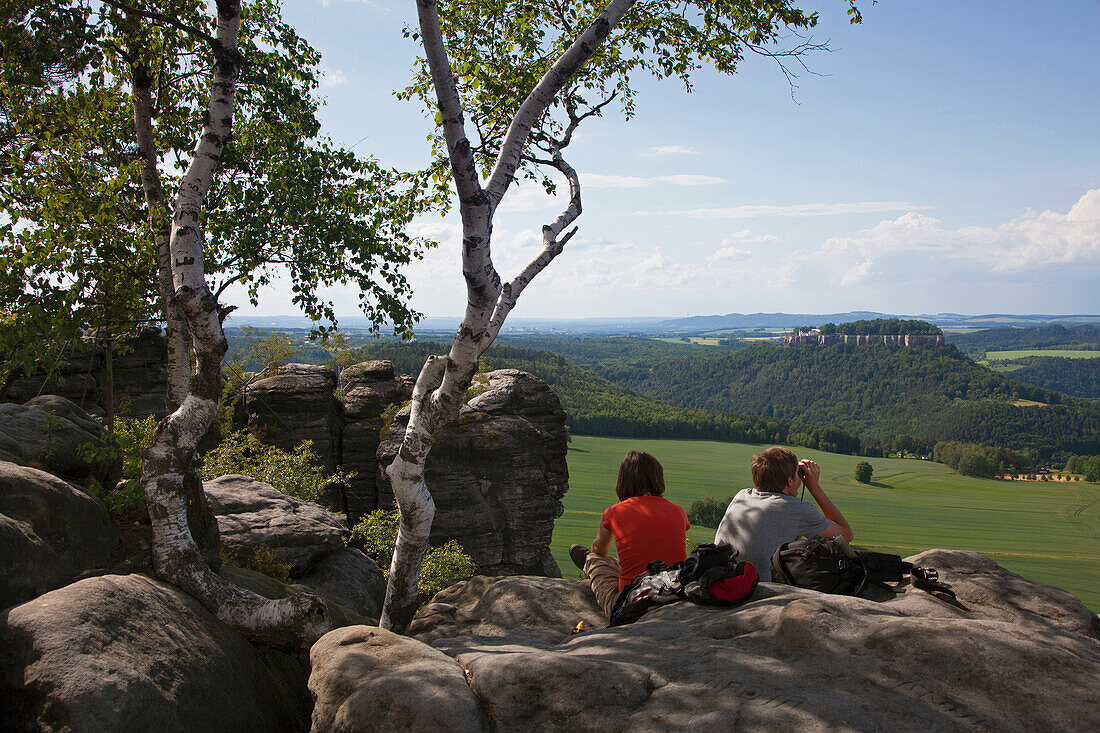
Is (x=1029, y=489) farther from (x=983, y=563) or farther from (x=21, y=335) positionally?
(x=21, y=335)

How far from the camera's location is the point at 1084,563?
76250 millimetres

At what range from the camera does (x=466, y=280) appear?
23.6ft

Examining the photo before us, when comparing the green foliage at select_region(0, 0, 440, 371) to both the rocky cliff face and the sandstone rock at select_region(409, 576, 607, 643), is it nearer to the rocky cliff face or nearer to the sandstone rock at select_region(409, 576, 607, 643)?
the sandstone rock at select_region(409, 576, 607, 643)

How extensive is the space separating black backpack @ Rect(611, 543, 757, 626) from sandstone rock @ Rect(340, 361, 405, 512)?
70.9ft

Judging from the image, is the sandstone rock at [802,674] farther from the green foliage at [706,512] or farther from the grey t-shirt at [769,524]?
the green foliage at [706,512]

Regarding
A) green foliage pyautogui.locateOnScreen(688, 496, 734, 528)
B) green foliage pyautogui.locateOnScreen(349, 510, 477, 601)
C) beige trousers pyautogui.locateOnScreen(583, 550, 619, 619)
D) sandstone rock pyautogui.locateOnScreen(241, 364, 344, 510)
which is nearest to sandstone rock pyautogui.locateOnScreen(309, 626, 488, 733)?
beige trousers pyautogui.locateOnScreen(583, 550, 619, 619)

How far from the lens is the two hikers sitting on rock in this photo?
22.5ft

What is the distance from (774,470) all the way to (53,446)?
384 inches

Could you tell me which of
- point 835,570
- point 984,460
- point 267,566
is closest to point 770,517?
point 835,570

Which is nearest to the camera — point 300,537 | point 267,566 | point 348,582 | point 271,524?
point 267,566

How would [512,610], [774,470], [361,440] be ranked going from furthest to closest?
[361,440]
[512,610]
[774,470]

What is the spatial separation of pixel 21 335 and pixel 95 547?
296 cm

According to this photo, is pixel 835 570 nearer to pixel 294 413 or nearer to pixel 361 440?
pixel 361 440

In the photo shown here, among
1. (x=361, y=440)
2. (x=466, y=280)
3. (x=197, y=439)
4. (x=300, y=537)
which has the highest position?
(x=466, y=280)
